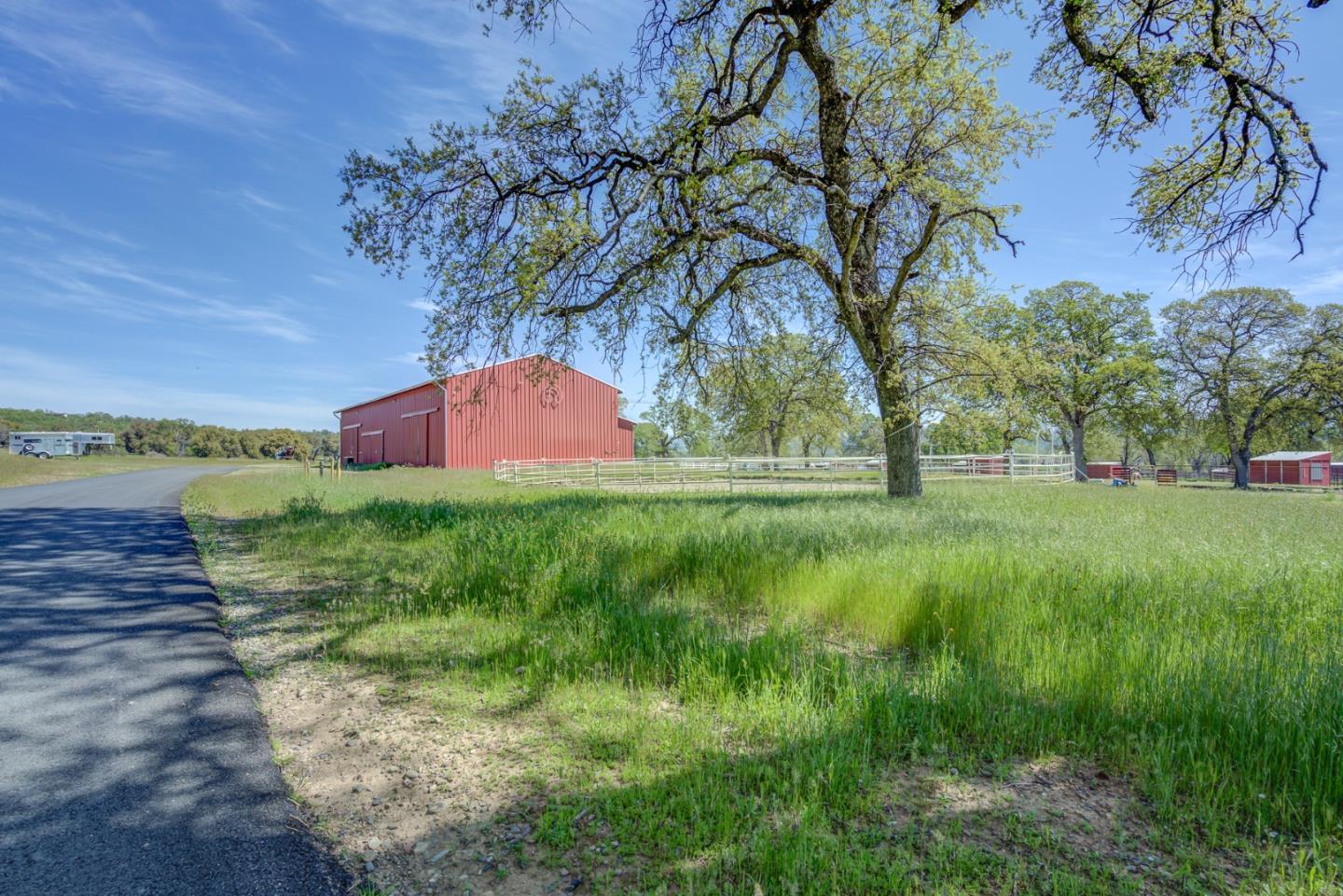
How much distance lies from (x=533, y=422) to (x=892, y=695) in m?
34.9

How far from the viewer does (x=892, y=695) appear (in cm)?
352

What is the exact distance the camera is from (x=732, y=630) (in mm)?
5176

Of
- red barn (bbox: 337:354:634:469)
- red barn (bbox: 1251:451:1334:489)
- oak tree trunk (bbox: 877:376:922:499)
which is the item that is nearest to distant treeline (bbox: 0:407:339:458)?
red barn (bbox: 337:354:634:469)

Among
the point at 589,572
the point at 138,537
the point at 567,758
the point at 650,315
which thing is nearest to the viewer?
the point at 567,758

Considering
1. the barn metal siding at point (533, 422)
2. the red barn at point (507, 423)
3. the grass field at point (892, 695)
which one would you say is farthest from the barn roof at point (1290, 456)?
the grass field at point (892, 695)

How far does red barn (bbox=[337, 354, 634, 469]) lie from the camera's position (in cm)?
3447

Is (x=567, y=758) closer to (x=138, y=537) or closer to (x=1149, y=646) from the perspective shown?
(x=1149, y=646)

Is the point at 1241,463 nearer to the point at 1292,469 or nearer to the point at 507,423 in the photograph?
the point at 1292,469

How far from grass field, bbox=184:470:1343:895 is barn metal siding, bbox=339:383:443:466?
2865 centimetres

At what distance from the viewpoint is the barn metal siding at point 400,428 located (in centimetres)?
3619

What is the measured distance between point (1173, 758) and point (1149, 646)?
1.12 meters

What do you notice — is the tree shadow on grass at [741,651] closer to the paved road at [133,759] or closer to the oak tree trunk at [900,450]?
the paved road at [133,759]

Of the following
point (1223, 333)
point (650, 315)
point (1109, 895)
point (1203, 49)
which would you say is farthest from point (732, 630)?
point (1223, 333)

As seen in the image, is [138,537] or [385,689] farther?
[138,537]
